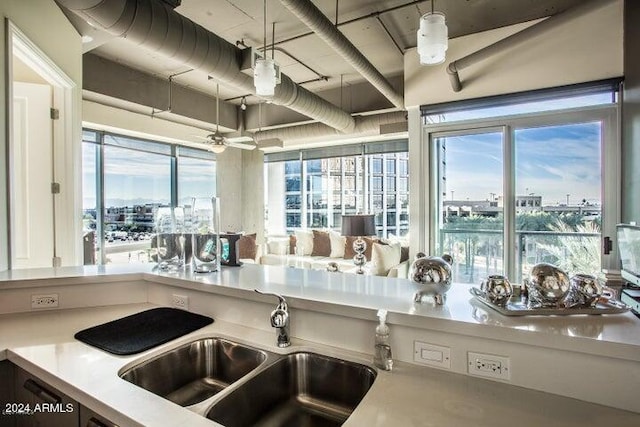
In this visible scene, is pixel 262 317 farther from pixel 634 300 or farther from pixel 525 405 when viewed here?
pixel 634 300

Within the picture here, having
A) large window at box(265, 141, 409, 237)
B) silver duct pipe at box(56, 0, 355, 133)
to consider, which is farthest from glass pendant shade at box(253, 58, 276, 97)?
large window at box(265, 141, 409, 237)

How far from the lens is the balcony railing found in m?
3.46

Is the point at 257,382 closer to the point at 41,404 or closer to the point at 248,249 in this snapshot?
the point at 41,404

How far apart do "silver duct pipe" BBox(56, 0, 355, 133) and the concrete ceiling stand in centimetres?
48

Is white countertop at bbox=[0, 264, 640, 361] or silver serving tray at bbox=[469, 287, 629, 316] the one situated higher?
silver serving tray at bbox=[469, 287, 629, 316]

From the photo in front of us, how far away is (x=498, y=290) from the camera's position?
109 centimetres

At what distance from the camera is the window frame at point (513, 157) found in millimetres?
3275

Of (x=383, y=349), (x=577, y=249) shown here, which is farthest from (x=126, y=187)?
(x=577, y=249)

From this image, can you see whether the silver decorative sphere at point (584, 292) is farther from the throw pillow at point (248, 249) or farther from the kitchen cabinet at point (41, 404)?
the throw pillow at point (248, 249)

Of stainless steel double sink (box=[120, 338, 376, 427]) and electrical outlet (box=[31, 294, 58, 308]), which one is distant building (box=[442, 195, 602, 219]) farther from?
electrical outlet (box=[31, 294, 58, 308])

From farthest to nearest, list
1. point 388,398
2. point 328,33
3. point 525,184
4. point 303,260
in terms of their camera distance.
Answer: point 303,260, point 525,184, point 328,33, point 388,398

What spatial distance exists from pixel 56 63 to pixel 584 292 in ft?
12.1

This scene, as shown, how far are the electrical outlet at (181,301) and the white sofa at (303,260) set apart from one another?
9.97 ft

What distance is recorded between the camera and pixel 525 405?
34.6 inches
